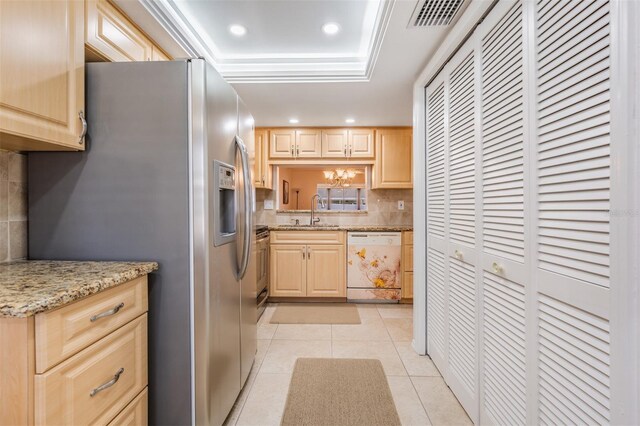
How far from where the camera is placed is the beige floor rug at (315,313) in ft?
10.3

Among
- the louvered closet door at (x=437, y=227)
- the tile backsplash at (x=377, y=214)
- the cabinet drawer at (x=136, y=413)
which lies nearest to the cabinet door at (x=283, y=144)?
the tile backsplash at (x=377, y=214)

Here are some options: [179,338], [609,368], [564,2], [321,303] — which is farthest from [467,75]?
[321,303]

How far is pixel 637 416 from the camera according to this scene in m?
0.73

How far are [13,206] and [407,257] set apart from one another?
3433 millimetres

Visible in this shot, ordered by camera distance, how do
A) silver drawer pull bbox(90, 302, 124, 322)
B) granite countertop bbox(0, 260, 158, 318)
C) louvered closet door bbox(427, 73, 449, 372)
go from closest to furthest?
granite countertop bbox(0, 260, 158, 318), silver drawer pull bbox(90, 302, 124, 322), louvered closet door bbox(427, 73, 449, 372)

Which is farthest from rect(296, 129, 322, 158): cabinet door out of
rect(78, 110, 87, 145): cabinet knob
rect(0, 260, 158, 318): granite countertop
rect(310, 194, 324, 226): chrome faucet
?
rect(0, 260, 158, 318): granite countertop

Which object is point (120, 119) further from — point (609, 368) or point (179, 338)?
point (609, 368)

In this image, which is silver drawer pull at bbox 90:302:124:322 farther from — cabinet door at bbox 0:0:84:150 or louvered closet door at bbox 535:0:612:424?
louvered closet door at bbox 535:0:612:424

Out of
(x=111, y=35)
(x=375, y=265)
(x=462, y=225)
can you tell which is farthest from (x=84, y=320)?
(x=375, y=265)

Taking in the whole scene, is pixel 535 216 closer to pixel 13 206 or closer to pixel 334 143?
pixel 13 206

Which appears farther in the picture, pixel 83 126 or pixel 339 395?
pixel 339 395

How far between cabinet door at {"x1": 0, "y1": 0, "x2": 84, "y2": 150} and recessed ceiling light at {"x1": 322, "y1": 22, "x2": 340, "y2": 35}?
53.4 inches

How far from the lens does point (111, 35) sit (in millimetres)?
1532

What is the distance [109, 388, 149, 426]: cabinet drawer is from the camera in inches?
45.7
